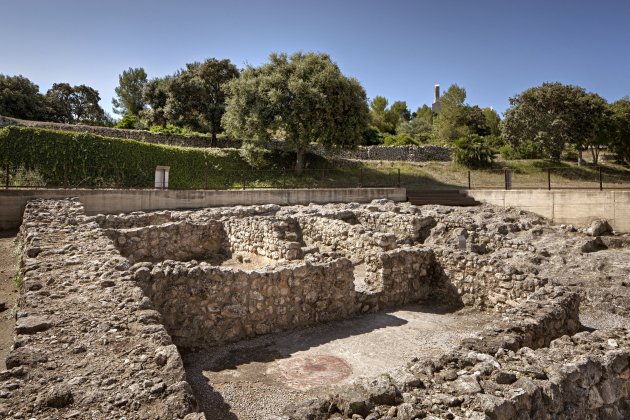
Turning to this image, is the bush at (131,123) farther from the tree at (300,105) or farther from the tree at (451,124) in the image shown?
the tree at (451,124)

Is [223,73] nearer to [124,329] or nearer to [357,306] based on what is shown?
[357,306]

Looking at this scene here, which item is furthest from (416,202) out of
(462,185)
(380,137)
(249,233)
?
(380,137)

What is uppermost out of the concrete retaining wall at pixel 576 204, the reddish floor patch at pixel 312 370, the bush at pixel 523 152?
the bush at pixel 523 152

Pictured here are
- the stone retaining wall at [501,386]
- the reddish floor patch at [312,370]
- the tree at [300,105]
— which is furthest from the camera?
the tree at [300,105]

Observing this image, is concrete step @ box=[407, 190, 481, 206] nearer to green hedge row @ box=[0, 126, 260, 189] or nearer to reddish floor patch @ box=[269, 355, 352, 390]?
green hedge row @ box=[0, 126, 260, 189]

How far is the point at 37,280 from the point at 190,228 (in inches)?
356

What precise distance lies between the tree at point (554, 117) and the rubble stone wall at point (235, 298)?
3574cm

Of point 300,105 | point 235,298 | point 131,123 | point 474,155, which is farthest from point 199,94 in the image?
point 235,298

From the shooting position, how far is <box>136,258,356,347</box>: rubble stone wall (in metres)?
8.04

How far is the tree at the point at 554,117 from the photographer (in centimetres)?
3728

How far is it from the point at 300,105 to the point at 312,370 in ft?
87.7

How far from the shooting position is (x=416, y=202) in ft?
87.2

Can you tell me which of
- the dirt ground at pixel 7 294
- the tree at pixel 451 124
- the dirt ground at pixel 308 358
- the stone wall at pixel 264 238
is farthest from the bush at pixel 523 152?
the dirt ground at pixel 7 294

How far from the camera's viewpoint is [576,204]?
1992cm
